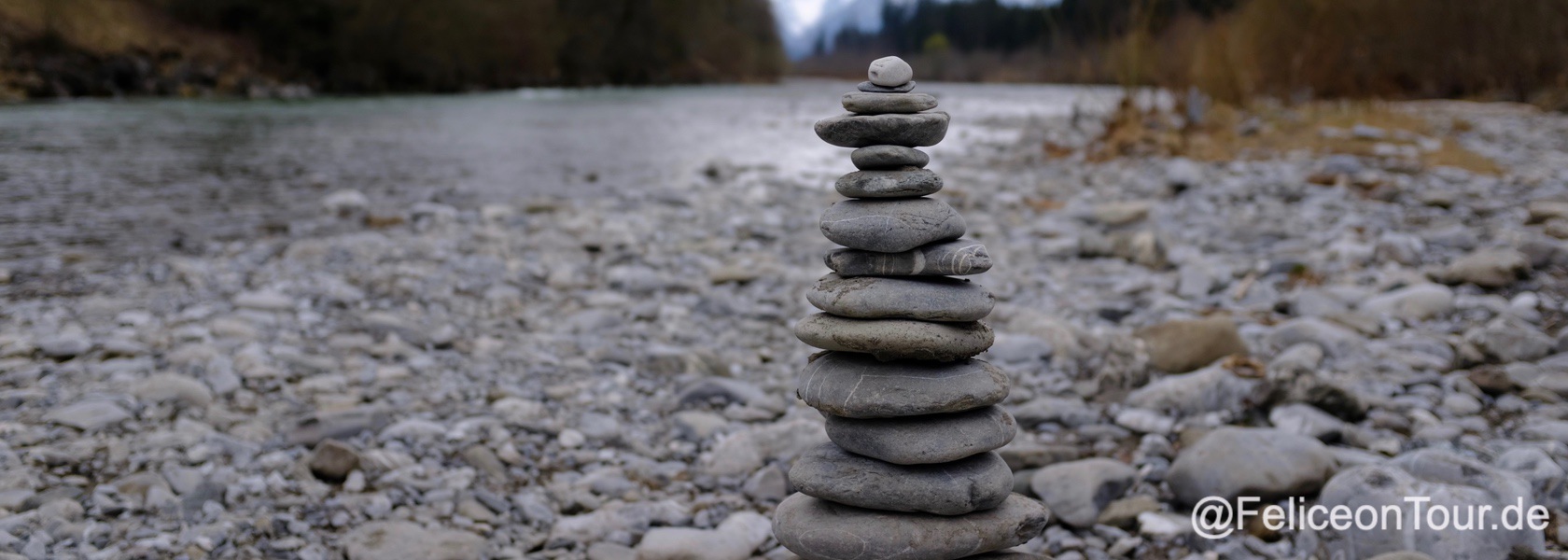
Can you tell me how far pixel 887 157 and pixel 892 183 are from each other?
0.19 feet

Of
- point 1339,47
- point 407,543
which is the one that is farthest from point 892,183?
point 1339,47

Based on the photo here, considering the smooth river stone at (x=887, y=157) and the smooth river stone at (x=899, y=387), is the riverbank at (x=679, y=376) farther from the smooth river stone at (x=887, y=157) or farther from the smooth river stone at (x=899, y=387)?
the smooth river stone at (x=887, y=157)

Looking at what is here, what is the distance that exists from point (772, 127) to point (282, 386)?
50.5ft

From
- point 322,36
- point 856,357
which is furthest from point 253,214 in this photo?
point 322,36

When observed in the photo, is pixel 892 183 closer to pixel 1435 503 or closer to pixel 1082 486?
pixel 1082 486

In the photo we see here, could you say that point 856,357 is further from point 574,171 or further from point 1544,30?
point 1544,30

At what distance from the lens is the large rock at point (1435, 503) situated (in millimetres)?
2473

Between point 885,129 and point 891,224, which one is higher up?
point 885,129

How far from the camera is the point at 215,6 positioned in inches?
1361

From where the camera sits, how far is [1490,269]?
488cm

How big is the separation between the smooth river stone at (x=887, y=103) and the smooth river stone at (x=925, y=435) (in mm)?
666

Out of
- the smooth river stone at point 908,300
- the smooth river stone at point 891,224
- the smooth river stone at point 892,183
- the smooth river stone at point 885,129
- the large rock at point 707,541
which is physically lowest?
the large rock at point 707,541

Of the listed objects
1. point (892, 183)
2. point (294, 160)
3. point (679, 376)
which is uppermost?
point (892, 183)

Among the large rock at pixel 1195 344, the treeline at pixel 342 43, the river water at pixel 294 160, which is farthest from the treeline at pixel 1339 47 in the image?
the treeline at pixel 342 43
